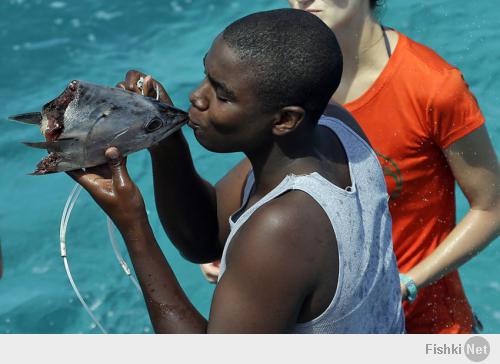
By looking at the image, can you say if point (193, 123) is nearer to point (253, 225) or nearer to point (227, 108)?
point (227, 108)

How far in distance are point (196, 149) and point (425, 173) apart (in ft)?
9.85

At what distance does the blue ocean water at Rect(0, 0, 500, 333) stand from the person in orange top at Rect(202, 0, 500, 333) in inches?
70.6

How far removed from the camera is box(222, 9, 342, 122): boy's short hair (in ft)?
6.34

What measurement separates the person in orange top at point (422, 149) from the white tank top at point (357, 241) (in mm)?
545

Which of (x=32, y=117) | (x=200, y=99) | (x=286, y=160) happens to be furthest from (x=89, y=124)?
(x=286, y=160)

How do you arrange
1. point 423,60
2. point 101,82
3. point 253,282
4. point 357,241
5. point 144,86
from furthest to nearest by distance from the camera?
point 101,82
point 423,60
point 144,86
point 357,241
point 253,282

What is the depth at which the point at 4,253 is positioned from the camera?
5023 mm

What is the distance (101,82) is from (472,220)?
12.7 ft

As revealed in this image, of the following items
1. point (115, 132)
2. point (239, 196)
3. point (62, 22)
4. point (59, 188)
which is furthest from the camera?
point (62, 22)

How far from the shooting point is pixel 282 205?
1.92 meters

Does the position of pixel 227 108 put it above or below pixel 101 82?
above

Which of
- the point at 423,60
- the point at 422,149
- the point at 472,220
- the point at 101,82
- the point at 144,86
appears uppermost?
the point at 144,86
